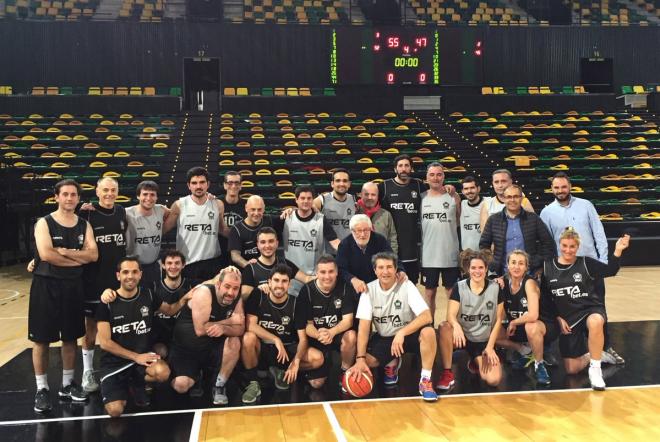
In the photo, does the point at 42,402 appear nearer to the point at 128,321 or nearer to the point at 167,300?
the point at 128,321

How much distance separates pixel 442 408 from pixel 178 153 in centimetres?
1092

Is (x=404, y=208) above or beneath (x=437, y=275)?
above

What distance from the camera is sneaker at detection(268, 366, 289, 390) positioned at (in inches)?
165

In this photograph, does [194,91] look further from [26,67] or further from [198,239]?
[198,239]

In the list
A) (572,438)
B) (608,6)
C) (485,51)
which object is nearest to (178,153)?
(485,51)

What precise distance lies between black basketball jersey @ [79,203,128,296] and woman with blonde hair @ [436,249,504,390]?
2592mm

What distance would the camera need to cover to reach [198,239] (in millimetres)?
4922

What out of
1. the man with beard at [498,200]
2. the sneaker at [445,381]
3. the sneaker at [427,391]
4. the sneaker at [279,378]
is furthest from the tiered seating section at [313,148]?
the sneaker at [427,391]

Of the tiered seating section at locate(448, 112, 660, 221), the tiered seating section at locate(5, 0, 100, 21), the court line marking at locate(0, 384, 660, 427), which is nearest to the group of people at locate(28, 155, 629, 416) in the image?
the court line marking at locate(0, 384, 660, 427)

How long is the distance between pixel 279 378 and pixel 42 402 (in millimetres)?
1633

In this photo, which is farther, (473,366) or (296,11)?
(296,11)

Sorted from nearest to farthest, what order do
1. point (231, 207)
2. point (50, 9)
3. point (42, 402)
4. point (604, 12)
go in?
point (42, 402)
point (231, 207)
point (50, 9)
point (604, 12)

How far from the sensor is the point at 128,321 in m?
3.97

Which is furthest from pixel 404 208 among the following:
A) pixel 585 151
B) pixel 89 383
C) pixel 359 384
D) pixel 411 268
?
pixel 585 151
